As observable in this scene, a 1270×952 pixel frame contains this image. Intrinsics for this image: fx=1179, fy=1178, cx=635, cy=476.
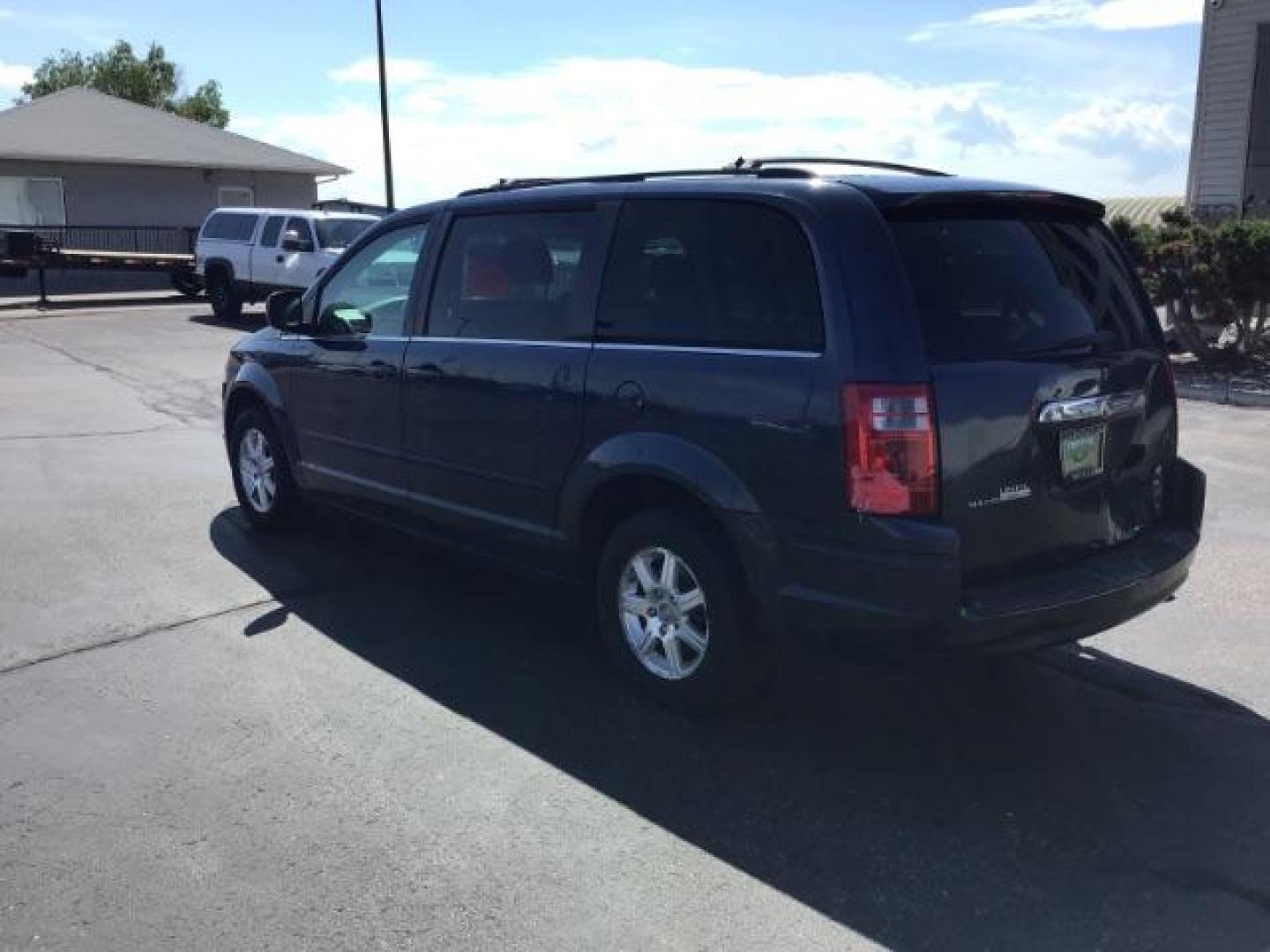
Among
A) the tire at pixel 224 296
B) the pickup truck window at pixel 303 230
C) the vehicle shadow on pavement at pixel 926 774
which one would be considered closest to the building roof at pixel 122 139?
the tire at pixel 224 296

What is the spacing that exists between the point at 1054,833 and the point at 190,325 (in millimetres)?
19117

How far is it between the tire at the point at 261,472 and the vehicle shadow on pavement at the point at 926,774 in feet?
3.43

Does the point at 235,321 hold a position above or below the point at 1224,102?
below

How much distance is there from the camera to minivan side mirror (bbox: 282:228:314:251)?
19.5 metres

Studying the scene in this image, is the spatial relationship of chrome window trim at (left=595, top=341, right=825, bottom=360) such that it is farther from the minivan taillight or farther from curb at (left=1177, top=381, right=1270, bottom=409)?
curb at (left=1177, top=381, right=1270, bottom=409)

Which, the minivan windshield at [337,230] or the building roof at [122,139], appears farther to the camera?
the building roof at [122,139]

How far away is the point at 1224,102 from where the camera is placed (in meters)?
17.3

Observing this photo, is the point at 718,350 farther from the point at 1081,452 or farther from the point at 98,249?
the point at 98,249

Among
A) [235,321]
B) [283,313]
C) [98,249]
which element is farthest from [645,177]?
[98,249]

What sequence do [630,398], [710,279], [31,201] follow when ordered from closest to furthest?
[710,279] < [630,398] < [31,201]

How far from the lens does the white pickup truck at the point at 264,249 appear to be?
19469 mm

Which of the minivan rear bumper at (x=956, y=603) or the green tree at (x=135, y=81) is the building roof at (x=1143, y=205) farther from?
the green tree at (x=135, y=81)

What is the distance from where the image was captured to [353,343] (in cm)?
568

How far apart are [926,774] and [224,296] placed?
19.8 metres
